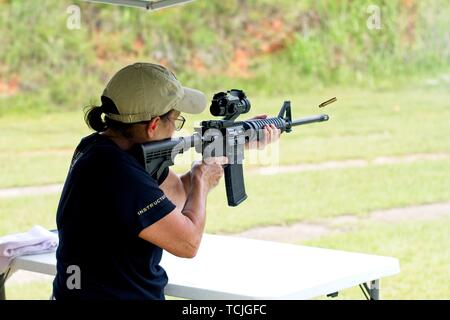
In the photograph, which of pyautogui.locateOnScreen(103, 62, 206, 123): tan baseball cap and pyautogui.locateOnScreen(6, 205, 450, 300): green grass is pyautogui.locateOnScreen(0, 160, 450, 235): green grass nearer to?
pyautogui.locateOnScreen(6, 205, 450, 300): green grass

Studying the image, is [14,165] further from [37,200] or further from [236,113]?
[236,113]

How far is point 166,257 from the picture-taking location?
2588 millimetres

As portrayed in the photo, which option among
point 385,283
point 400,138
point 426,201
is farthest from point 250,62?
point 385,283

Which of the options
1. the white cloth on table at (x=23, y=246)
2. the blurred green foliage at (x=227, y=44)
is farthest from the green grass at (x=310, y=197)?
the white cloth on table at (x=23, y=246)

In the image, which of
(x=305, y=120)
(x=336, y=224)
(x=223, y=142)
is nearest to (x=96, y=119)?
(x=223, y=142)

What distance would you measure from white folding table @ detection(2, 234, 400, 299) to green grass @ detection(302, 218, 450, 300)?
9.25 ft

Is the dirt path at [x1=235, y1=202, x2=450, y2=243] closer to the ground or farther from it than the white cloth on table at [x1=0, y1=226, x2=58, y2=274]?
closer to the ground

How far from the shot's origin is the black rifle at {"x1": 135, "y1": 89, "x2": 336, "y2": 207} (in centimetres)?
216

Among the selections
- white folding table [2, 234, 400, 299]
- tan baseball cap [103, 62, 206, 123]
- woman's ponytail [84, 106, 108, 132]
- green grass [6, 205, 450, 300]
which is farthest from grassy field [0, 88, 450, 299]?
tan baseball cap [103, 62, 206, 123]

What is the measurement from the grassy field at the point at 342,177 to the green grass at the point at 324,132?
0.01 m

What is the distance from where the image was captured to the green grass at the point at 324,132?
8.01m

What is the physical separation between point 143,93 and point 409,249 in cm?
466

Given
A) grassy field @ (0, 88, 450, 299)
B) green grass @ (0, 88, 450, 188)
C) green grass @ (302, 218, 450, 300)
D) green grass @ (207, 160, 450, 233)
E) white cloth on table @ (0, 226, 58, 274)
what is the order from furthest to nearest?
Answer: 1. green grass @ (0, 88, 450, 188)
2. green grass @ (207, 160, 450, 233)
3. grassy field @ (0, 88, 450, 299)
4. green grass @ (302, 218, 450, 300)
5. white cloth on table @ (0, 226, 58, 274)
